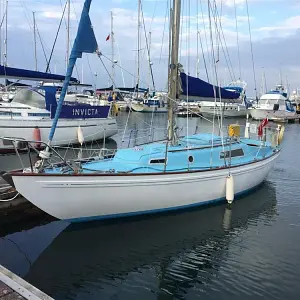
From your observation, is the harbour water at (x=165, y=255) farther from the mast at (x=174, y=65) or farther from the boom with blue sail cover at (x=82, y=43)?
the mast at (x=174, y=65)

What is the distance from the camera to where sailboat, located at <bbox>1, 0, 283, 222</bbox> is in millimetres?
9789

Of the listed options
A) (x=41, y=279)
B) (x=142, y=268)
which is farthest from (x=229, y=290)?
(x=41, y=279)

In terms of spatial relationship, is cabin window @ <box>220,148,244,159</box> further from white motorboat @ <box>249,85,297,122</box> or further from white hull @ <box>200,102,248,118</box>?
white hull @ <box>200,102,248,118</box>

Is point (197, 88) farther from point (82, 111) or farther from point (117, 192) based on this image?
point (82, 111)

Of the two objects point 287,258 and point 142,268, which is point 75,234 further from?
point 287,258

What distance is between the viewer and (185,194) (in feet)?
38.7

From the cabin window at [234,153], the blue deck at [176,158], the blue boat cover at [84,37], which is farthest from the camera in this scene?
the cabin window at [234,153]

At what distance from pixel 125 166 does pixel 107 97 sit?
51.1 meters

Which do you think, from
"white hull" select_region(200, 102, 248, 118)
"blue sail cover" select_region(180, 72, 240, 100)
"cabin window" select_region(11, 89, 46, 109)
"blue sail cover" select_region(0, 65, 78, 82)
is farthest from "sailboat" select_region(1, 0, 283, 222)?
"white hull" select_region(200, 102, 248, 118)

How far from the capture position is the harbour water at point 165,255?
8066mm

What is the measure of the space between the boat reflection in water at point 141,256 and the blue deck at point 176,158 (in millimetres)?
1572

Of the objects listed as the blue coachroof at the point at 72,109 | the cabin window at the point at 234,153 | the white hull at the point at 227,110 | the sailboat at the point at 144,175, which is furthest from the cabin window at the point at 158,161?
the white hull at the point at 227,110

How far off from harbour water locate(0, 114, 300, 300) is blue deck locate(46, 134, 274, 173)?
5.09 ft

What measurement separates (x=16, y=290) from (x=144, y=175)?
585cm
